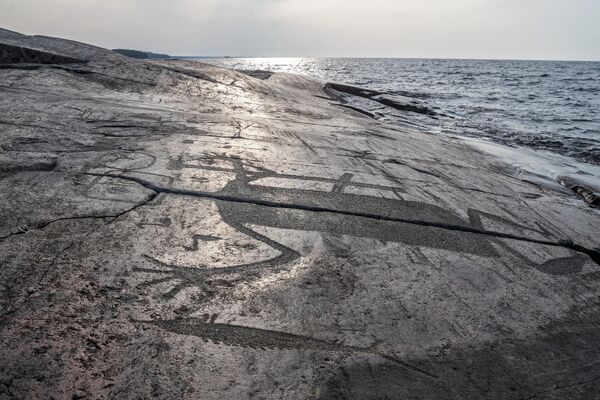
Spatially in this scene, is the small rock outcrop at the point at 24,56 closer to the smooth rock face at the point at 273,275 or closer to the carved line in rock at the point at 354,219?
the smooth rock face at the point at 273,275

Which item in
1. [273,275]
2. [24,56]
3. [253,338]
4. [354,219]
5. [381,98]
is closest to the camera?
[253,338]

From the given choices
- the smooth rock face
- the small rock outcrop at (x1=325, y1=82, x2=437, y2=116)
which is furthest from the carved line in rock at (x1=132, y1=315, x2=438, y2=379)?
the small rock outcrop at (x1=325, y1=82, x2=437, y2=116)

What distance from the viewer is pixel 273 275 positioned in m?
1.75

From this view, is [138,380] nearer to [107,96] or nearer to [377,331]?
[377,331]

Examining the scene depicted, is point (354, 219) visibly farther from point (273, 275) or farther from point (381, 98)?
point (381, 98)

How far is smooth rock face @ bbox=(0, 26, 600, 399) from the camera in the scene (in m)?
1.24

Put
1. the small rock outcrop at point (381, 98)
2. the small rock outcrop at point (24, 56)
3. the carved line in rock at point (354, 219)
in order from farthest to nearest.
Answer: the small rock outcrop at point (381, 98)
the small rock outcrop at point (24, 56)
the carved line in rock at point (354, 219)

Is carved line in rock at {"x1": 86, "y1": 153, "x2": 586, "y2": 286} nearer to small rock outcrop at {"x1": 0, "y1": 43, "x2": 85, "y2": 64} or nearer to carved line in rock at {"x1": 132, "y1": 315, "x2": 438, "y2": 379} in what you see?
carved line in rock at {"x1": 132, "y1": 315, "x2": 438, "y2": 379}

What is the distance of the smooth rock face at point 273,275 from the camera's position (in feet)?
4.08

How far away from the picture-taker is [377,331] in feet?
4.83

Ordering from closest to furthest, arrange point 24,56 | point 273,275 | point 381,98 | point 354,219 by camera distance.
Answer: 1. point 273,275
2. point 354,219
3. point 24,56
4. point 381,98

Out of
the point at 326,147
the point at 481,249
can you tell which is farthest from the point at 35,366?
the point at 326,147

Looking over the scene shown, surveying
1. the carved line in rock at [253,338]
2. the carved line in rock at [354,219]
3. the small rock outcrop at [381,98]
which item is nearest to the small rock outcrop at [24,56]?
the carved line in rock at [354,219]

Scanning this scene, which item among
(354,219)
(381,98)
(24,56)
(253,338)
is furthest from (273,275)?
(381,98)
